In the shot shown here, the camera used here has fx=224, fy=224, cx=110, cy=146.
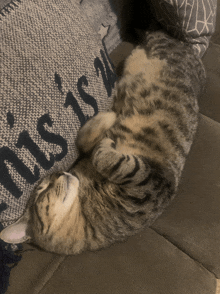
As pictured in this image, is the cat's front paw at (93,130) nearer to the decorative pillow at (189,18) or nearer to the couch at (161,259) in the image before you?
the couch at (161,259)

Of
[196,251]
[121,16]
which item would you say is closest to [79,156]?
[196,251]

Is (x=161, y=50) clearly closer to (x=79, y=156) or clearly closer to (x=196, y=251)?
(x=79, y=156)

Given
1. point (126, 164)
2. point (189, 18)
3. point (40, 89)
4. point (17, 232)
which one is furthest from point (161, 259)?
point (189, 18)

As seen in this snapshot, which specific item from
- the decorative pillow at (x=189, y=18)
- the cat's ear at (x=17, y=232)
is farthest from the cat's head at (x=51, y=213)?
the decorative pillow at (x=189, y=18)

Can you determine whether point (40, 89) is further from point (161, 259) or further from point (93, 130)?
point (161, 259)

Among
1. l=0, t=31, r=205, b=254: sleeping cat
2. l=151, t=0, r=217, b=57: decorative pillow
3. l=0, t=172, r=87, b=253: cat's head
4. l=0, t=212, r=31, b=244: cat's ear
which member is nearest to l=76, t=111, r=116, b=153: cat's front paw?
l=0, t=31, r=205, b=254: sleeping cat

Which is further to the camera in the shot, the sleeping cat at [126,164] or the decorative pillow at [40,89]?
the sleeping cat at [126,164]

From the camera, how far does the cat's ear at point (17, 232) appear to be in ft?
2.84

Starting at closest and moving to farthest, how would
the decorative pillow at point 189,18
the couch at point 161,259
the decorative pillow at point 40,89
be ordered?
the decorative pillow at point 40,89
the couch at point 161,259
the decorative pillow at point 189,18

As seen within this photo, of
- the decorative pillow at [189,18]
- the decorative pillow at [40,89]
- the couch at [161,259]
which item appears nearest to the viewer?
the decorative pillow at [40,89]

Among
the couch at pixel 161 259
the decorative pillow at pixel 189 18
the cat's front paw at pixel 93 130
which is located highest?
the decorative pillow at pixel 189 18

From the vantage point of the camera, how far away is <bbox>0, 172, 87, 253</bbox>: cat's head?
951mm

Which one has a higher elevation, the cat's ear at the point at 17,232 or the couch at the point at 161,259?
the cat's ear at the point at 17,232

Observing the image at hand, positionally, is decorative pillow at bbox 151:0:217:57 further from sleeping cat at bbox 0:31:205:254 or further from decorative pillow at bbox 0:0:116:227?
decorative pillow at bbox 0:0:116:227
